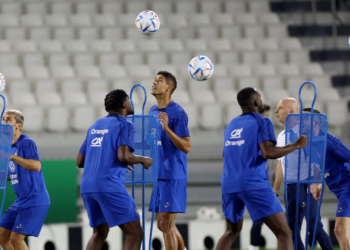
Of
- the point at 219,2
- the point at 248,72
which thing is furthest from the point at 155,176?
the point at 219,2

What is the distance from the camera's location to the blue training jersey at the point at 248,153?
193 inches

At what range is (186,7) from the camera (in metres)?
13.5

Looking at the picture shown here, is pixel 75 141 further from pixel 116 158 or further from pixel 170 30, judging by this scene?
pixel 116 158

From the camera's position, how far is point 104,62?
11.8 metres

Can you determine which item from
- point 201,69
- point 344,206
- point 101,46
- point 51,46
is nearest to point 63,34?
point 51,46

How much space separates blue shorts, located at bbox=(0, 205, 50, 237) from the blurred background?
2.15m

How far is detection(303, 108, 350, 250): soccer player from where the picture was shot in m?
5.66

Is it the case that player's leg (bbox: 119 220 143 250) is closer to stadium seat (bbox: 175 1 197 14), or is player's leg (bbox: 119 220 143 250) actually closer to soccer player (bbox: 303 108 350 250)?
soccer player (bbox: 303 108 350 250)

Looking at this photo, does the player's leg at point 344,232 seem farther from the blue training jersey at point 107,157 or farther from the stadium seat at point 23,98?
the stadium seat at point 23,98

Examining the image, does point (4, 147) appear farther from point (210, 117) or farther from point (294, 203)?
point (210, 117)

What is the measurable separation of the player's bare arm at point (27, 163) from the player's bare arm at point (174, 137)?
1.33m

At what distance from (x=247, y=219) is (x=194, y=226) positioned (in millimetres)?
799

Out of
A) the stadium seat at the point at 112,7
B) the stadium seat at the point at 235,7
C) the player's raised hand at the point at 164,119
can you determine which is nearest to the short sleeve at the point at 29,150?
the player's raised hand at the point at 164,119

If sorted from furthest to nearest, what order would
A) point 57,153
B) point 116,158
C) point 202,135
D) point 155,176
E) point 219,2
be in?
point 219,2 → point 202,135 → point 57,153 → point 155,176 → point 116,158
